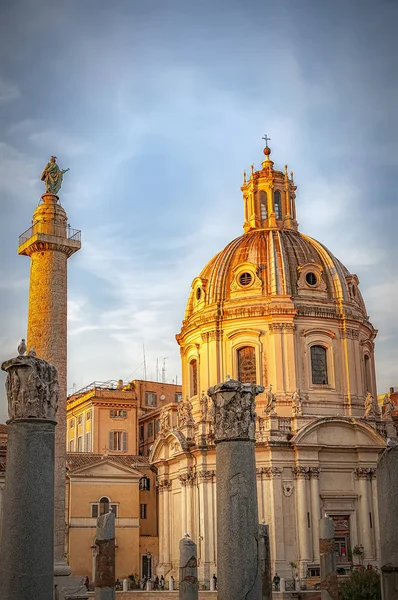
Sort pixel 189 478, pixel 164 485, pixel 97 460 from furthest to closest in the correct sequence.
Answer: pixel 97 460
pixel 164 485
pixel 189 478

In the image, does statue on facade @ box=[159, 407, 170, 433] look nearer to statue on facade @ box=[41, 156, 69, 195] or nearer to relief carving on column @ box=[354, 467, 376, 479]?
relief carving on column @ box=[354, 467, 376, 479]

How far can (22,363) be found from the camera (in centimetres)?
1452

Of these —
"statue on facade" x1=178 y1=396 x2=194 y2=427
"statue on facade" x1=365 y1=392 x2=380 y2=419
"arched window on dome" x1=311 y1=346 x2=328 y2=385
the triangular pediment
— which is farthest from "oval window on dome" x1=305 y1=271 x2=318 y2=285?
the triangular pediment

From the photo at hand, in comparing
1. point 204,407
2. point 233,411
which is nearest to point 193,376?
point 204,407

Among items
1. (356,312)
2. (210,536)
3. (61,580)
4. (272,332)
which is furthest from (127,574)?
(61,580)

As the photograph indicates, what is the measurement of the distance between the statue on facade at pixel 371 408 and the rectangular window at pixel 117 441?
73.2 feet

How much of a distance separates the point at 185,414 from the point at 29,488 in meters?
41.1

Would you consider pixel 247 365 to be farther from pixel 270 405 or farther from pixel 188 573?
pixel 188 573

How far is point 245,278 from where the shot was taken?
55156 mm

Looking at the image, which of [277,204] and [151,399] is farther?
[151,399]

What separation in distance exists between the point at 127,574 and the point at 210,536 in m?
8.30

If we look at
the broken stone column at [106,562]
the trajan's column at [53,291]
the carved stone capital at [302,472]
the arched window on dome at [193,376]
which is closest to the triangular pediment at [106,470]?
the arched window on dome at [193,376]

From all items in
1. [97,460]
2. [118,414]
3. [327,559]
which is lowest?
[327,559]

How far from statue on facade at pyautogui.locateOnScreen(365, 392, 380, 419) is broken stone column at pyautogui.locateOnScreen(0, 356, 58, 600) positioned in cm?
3970
